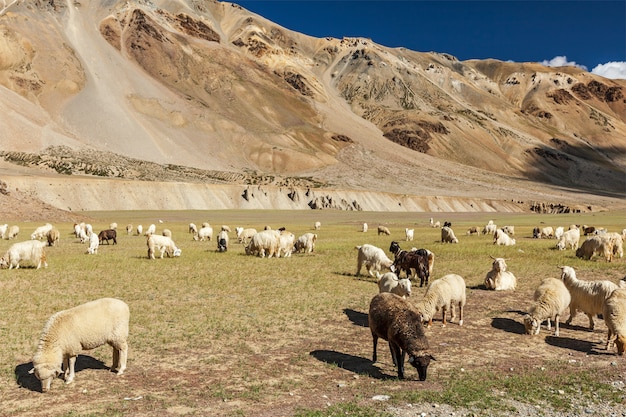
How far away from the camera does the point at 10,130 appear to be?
134 metres

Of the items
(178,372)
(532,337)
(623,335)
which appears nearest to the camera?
(178,372)

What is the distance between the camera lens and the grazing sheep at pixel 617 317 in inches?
520

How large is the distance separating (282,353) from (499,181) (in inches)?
7426

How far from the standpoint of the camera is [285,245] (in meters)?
32.3

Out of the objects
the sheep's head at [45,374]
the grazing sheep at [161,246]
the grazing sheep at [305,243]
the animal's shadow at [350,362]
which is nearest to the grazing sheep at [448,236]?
the grazing sheep at [305,243]

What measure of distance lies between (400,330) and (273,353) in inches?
148

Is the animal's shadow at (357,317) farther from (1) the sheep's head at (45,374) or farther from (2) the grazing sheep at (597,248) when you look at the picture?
(2) the grazing sheep at (597,248)

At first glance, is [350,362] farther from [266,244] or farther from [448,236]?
[448,236]

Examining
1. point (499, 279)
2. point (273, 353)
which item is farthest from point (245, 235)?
point (273, 353)

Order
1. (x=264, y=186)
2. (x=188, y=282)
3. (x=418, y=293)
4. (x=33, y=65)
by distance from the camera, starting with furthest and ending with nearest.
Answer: (x=33, y=65) → (x=264, y=186) → (x=188, y=282) → (x=418, y=293)

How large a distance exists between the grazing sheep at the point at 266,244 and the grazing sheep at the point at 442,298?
16.7m

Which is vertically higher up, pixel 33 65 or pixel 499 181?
pixel 33 65

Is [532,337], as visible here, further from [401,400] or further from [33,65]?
[33,65]

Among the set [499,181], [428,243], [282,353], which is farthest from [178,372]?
[499,181]
